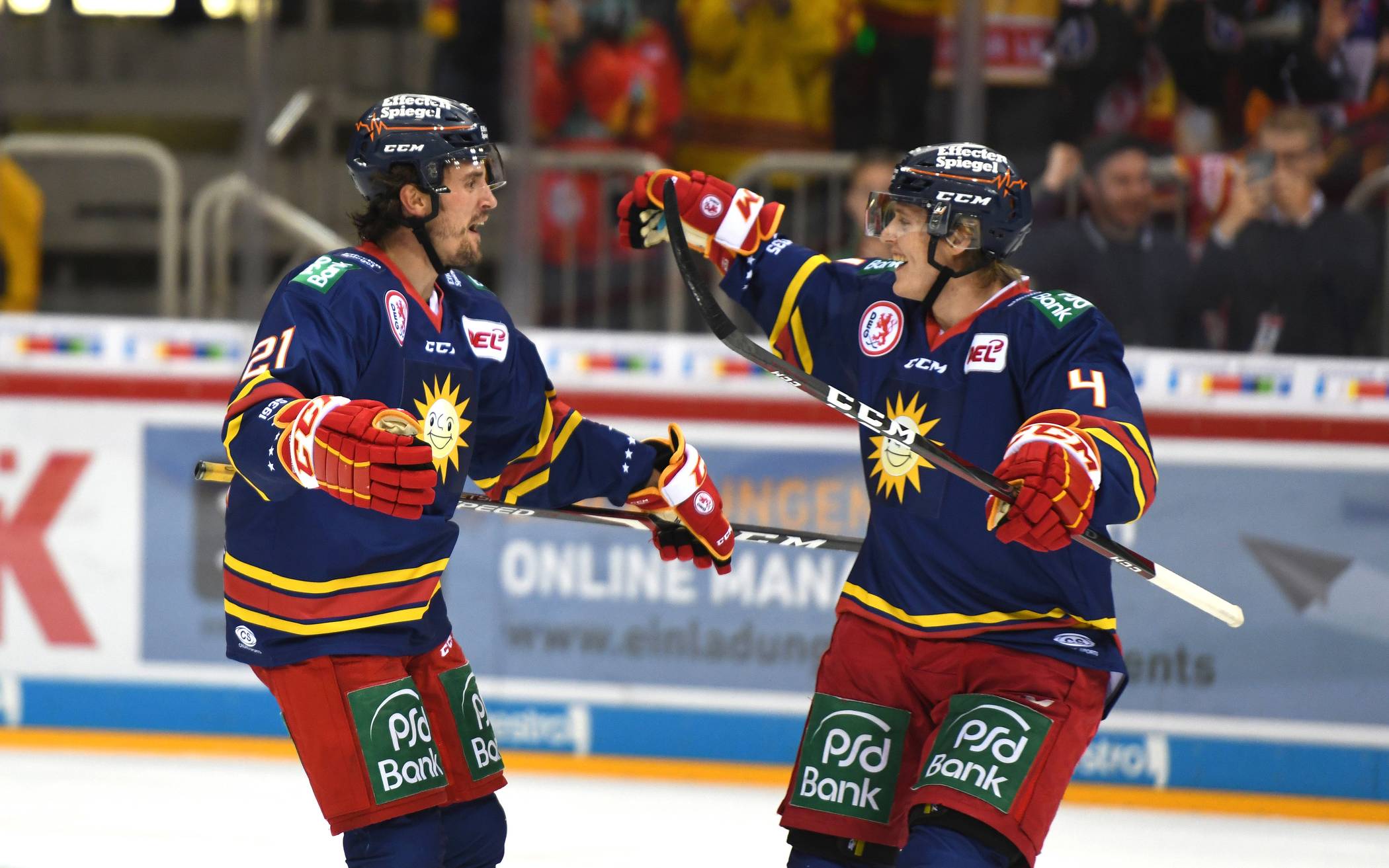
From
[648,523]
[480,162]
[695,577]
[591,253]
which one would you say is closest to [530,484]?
[648,523]

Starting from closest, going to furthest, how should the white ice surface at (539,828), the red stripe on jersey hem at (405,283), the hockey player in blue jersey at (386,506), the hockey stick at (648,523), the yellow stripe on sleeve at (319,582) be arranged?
the hockey player in blue jersey at (386,506)
the yellow stripe on sleeve at (319,582)
the red stripe on jersey hem at (405,283)
the hockey stick at (648,523)
the white ice surface at (539,828)

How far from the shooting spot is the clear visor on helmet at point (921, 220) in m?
2.78

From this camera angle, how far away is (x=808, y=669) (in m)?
4.80

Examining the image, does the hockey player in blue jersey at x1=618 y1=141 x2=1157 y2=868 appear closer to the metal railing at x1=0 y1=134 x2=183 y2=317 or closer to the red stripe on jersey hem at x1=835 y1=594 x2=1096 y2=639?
the red stripe on jersey hem at x1=835 y1=594 x2=1096 y2=639

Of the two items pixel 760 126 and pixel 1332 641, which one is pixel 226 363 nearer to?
pixel 760 126

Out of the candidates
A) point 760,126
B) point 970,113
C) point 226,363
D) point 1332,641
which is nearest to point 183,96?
point 226,363

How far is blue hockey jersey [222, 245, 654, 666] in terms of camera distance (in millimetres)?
2588

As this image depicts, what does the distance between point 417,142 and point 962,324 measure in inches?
37.6

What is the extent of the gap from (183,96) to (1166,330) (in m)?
2.92

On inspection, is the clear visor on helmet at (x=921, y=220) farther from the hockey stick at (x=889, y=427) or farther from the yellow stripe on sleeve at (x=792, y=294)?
the hockey stick at (x=889, y=427)

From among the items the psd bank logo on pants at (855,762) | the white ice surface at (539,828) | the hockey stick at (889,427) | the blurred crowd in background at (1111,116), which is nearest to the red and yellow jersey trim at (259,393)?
the hockey stick at (889,427)

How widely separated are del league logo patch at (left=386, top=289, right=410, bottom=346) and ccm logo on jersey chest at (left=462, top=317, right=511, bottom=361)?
14 cm

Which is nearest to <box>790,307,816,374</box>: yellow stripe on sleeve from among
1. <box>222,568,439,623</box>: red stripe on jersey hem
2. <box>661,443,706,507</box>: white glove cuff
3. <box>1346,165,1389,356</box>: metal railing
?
<box>661,443,706,507</box>: white glove cuff

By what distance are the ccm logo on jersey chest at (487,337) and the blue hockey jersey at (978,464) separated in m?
0.62
